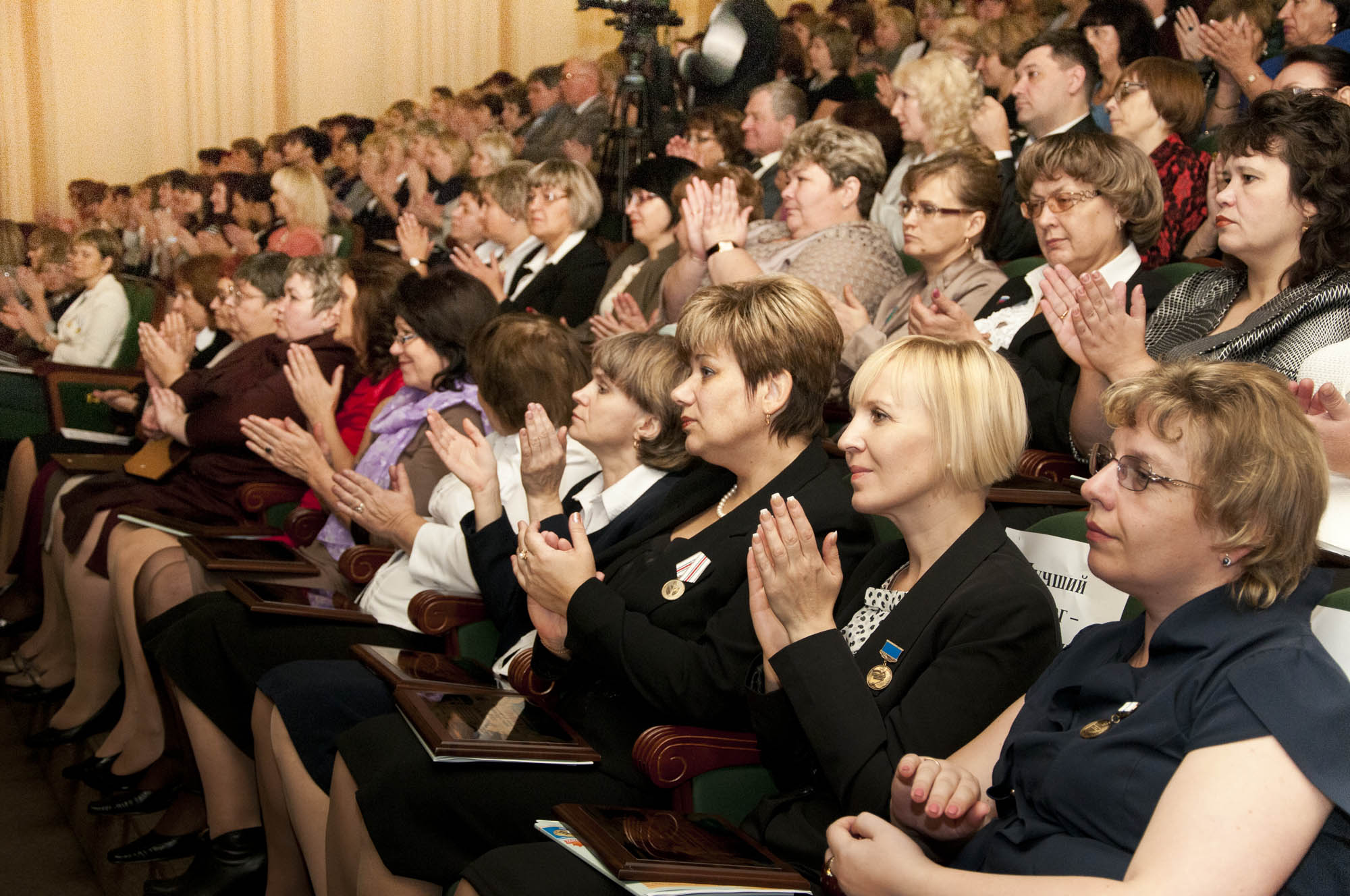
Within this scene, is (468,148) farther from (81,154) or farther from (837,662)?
(837,662)

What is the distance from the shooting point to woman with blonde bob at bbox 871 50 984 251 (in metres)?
3.43

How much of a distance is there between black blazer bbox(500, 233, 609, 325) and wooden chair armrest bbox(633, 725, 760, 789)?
7.93 feet

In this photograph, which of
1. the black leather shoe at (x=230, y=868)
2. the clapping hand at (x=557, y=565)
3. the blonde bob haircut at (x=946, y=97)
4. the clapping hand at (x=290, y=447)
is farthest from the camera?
the blonde bob haircut at (x=946, y=97)

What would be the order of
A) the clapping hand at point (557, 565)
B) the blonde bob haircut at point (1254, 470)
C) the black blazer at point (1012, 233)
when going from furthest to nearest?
the black blazer at point (1012, 233) → the clapping hand at point (557, 565) → the blonde bob haircut at point (1254, 470)

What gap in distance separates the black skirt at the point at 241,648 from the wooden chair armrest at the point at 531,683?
51cm

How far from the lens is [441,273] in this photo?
300cm

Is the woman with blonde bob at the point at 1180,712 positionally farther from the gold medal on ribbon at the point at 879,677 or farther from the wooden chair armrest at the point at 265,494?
the wooden chair armrest at the point at 265,494

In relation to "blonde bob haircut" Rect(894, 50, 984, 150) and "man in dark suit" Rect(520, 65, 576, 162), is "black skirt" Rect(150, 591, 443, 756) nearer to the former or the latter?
"blonde bob haircut" Rect(894, 50, 984, 150)

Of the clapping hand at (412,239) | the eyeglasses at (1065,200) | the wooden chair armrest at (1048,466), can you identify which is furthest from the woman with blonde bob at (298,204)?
the wooden chair armrest at (1048,466)

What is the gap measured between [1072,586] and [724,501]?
1.93ft

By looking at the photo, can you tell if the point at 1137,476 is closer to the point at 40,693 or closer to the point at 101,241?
the point at 40,693

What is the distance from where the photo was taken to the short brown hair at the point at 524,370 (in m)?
2.45

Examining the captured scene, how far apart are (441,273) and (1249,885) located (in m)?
2.42

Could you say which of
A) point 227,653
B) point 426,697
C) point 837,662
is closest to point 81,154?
point 227,653
